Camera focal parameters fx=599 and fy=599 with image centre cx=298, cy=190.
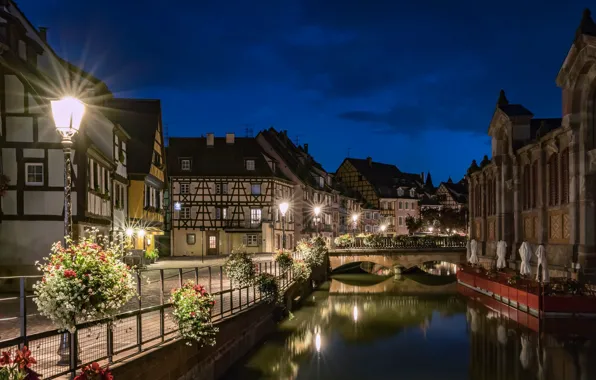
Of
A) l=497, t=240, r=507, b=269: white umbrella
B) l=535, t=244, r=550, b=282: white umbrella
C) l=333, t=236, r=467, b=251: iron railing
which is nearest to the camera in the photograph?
l=535, t=244, r=550, b=282: white umbrella

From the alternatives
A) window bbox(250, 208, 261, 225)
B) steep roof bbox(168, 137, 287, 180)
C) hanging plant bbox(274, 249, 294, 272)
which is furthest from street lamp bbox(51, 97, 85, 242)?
steep roof bbox(168, 137, 287, 180)

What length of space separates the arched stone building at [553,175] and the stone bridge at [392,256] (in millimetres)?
5790

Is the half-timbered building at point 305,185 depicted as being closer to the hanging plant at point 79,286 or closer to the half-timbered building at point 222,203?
the half-timbered building at point 222,203

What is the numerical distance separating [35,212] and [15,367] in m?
18.1

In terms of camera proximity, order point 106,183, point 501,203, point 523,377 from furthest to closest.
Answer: point 501,203
point 106,183
point 523,377

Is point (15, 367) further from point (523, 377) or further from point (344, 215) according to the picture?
point (344, 215)

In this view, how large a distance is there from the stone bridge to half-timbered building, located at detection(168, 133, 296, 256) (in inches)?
278

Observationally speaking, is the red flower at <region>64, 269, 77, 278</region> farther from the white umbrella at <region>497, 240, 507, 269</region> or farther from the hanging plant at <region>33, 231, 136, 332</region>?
the white umbrella at <region>497, 240, 507, 269</region>

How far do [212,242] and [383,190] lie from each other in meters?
54.4

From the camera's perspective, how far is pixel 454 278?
6581cm

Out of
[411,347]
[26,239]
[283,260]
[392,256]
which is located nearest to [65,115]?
[26,239]

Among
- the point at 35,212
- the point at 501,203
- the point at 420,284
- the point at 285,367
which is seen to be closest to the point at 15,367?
the point at 285,367

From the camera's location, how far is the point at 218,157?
63812 mm

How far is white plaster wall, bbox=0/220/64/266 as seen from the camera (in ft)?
80.4
